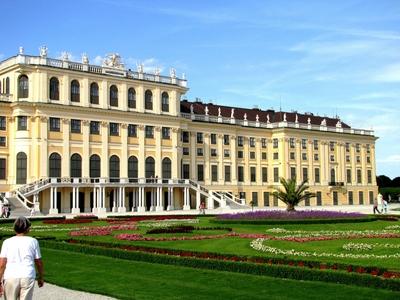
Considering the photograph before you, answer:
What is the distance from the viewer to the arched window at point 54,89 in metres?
62.2

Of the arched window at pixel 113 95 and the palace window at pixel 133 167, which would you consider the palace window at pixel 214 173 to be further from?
the arched window at pixel 113 95

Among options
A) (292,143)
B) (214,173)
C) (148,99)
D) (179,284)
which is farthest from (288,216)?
(292,143)

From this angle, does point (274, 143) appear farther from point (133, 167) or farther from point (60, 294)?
point (60, 294)

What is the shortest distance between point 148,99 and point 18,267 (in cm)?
6243

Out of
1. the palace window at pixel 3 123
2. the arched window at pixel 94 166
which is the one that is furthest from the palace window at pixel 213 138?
the palace window at pixel 3 123

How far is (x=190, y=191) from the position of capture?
72.2 m

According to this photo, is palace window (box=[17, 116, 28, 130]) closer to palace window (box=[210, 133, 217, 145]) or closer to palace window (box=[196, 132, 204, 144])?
palace window (box=[196, 132, 204, 144])

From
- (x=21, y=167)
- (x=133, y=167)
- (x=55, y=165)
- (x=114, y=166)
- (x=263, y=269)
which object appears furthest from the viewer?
(x=133, y=167)

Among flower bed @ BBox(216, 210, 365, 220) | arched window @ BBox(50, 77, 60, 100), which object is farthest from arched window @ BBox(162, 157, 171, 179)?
flower bed @ BBox(216, 210, 365, 220)

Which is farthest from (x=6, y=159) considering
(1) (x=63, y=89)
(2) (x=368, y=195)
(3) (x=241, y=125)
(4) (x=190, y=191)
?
(2) (x=368, y=195)

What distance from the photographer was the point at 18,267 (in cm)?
873

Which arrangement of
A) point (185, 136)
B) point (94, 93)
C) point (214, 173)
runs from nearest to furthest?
point (94, 93), point (185, 136), point (214, 173)

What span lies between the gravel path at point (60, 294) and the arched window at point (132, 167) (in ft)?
177

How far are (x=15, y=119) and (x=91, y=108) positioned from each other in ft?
27.1
